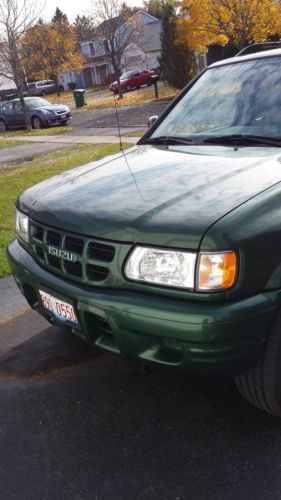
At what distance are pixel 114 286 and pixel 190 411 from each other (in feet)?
2.97

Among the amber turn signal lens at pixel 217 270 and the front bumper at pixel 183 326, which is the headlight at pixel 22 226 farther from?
the amber turn signal lens at pixel 217 270

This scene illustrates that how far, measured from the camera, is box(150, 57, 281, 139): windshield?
2953 mm

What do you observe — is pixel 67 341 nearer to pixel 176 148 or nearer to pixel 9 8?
pixel 176 148

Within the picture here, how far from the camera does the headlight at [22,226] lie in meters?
2.86

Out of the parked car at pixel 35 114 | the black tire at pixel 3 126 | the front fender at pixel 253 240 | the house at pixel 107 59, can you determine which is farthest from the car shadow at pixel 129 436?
the house at pixel 107 59

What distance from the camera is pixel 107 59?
48188mm

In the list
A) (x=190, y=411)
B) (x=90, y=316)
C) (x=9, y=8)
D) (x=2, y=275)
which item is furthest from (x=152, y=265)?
(x=9, y=8)

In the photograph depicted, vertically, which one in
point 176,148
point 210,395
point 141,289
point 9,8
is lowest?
point 210,395

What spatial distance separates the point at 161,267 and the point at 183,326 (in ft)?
0.92

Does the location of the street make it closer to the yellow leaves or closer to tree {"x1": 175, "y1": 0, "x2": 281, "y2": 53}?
tree {"x1": 175, "y1": 0, "x2": 281, "y2": 53}

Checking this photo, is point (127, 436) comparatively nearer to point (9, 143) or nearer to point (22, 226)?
point (22, 226)

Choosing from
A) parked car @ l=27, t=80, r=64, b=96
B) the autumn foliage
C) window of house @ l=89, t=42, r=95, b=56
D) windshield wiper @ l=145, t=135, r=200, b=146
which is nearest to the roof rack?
windshield wiper @ l=145, t=135, r=200, b=146

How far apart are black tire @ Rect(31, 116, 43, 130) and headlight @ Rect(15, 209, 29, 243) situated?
19.8 meters

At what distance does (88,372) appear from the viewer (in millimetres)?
3049
